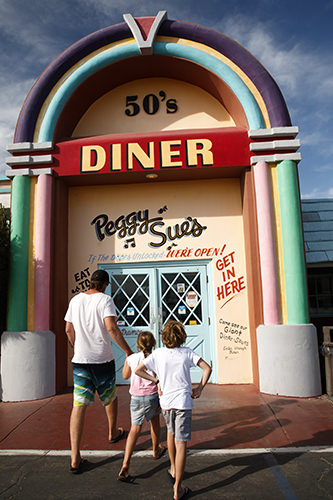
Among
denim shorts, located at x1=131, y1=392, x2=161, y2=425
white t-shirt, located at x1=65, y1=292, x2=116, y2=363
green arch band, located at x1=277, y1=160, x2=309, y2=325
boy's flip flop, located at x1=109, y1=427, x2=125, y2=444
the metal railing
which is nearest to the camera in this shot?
denim shorts, located at x1=131, y1=392, x2=161, y2=425

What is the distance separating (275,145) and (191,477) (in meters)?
5.38

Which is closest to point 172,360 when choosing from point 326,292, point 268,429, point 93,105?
point 268,429

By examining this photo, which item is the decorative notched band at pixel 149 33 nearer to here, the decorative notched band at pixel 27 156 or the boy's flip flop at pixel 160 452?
the decorative notched band at pixel 27 156

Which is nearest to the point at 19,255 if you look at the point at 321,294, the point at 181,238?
the point at 181,238

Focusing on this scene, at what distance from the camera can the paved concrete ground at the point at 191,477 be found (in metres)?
3.14

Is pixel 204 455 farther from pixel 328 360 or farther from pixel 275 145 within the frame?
pixel 275 145

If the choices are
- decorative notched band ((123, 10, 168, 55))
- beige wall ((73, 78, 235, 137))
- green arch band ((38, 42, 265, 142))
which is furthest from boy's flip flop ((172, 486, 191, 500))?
decorative notched band ((123, 10, 168, 55))

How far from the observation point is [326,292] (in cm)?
805

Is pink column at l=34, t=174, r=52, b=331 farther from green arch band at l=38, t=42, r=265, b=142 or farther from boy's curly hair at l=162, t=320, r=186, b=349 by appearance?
boy's curly hair at l=162, t=320, r=186, b=349

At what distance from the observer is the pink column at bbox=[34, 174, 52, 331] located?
6.52 metres

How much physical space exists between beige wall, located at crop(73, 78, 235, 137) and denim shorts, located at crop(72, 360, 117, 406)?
5307 millimetres

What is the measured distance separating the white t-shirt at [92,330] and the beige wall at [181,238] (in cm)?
345

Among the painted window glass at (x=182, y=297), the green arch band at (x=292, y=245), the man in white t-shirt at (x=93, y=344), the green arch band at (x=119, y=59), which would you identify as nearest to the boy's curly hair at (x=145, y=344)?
the man in white t-shirt at (x=93, y=344)

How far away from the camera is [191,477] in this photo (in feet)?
11.3
